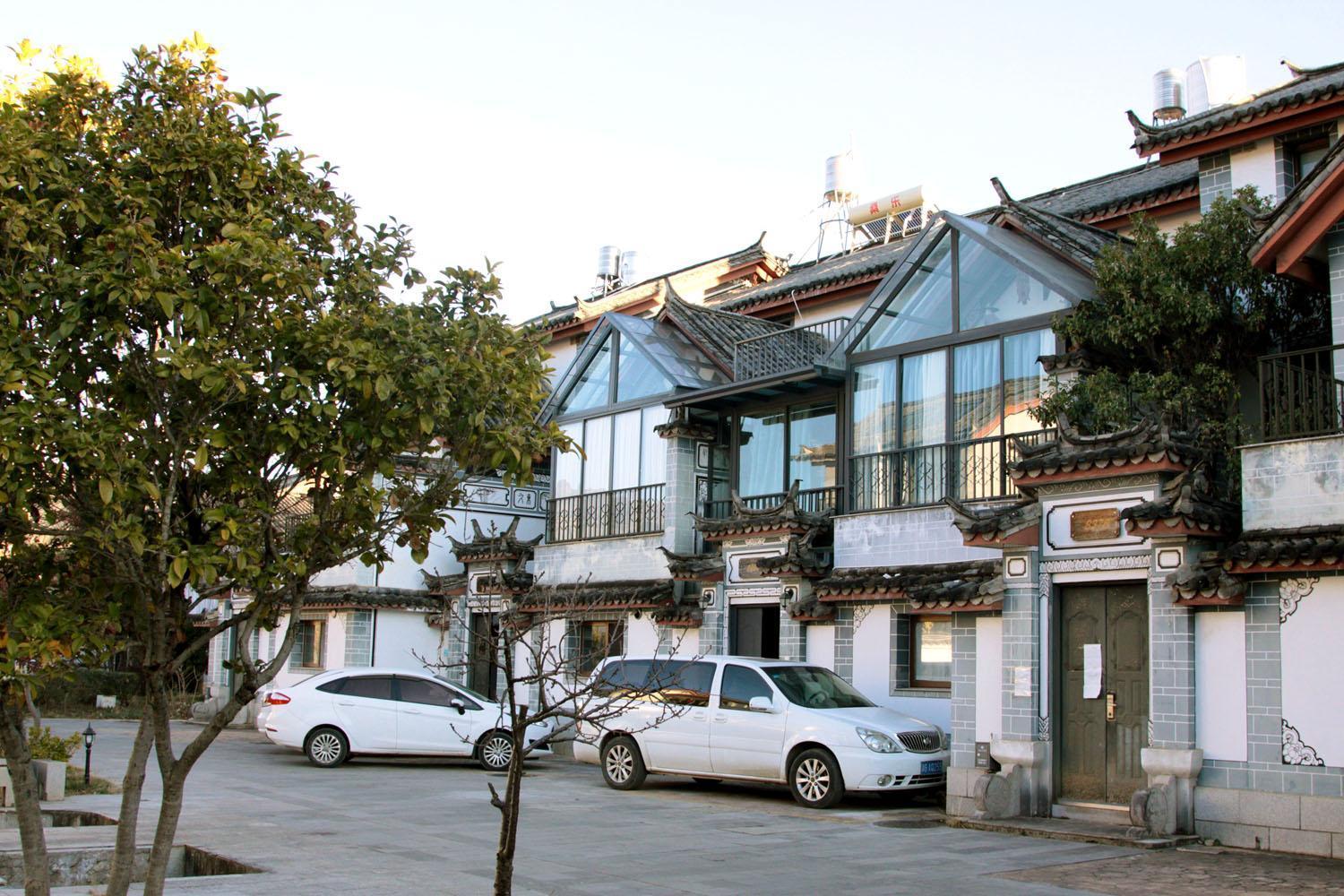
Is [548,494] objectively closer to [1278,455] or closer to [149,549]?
[1278,455]

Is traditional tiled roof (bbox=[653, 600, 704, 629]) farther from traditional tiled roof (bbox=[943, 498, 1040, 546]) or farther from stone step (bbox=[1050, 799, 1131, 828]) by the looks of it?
stone step (bbox=[1050, 799, 1131, 828])

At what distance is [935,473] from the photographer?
62.1ft

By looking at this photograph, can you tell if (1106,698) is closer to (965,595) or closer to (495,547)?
(965,595)

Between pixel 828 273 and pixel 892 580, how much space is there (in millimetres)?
8020

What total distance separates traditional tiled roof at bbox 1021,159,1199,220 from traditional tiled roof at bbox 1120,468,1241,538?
6.39 m

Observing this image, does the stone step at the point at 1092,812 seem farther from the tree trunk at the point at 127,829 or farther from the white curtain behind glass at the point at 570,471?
the white curtain behind glass at the point at 570,471

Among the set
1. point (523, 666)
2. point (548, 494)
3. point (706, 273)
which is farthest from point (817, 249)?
point (523, 666)

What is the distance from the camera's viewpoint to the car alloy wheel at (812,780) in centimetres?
1564

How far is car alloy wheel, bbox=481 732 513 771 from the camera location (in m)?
21.0

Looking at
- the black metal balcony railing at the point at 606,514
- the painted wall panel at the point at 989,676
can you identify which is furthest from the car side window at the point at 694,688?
the black metal balcony railing at the point at 606,514

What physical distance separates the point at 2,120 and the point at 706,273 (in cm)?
2535

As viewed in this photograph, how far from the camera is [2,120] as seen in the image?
6.67 metres

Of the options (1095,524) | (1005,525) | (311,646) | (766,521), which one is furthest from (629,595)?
(311,646)

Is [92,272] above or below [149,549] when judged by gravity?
above
